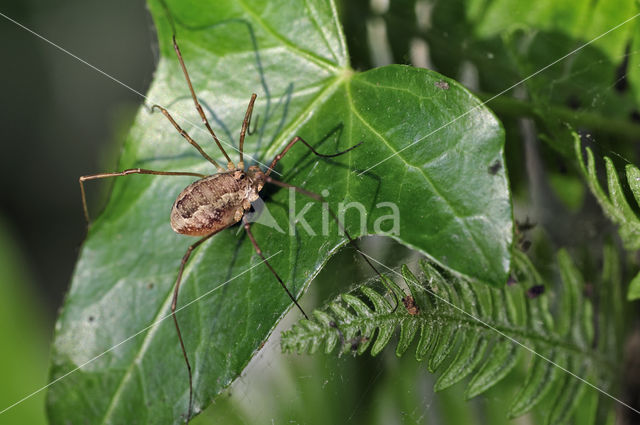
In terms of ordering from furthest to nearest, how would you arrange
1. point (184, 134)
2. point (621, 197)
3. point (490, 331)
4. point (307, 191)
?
1. point (184, 134)
2. point (307, 191)
3. point (490, 331)
4. point (621, 197)

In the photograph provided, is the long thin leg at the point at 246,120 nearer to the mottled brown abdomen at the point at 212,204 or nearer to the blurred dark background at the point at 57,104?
the mottled brown abdomen at the point at 212,204

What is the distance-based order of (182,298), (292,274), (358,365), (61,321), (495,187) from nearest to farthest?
(495,187)
(358,365)
(292,274)
(182,298)
(61,321)

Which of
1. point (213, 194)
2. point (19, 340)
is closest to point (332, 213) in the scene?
point (213, 194)

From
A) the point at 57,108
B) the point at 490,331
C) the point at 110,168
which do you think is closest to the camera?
the point at 490,331

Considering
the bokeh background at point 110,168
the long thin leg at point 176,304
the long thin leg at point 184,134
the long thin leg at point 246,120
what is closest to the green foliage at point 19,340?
the bokeh background at point 110,168

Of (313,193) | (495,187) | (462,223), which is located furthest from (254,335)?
(495,187)

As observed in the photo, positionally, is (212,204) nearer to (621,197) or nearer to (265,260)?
(265,260)

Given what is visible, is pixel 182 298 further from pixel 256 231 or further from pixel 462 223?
pixel 462 223
